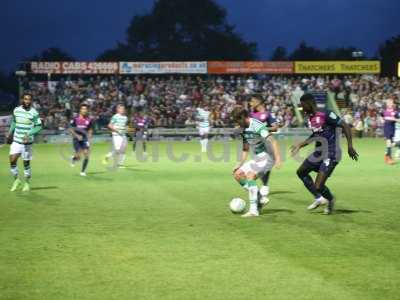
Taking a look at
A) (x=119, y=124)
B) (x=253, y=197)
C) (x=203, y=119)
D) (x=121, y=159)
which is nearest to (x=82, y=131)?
(x=119, y=124)

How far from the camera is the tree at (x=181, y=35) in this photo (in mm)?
78938

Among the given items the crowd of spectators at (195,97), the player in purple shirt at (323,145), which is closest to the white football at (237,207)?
the player in purple shirt at (323,145)

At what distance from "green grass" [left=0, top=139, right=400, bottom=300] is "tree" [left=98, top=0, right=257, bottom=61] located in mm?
64163

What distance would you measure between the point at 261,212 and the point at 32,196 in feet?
18.3

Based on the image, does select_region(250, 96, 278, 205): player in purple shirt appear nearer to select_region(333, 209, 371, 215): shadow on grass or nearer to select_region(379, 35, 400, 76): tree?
select_region(333, 209, 371, 215): shadow on grass

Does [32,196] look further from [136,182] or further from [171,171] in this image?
[171,171]

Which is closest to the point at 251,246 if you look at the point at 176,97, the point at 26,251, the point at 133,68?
the point at 26,251

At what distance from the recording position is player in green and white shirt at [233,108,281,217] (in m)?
11.2

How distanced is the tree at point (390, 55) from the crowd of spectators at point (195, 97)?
1970 centimetres

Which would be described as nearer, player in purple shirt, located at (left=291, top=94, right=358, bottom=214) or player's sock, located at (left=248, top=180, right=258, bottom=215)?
player in purple shirt, located at (left=291, top=94, right=358, bottom=214)

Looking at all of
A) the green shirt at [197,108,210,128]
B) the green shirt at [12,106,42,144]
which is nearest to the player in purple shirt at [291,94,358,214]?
the green shirt at [12,106,42,144]

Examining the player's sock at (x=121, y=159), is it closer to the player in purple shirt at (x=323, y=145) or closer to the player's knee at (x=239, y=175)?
the player's knee at (x=239, y=175)

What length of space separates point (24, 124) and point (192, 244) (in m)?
7.57

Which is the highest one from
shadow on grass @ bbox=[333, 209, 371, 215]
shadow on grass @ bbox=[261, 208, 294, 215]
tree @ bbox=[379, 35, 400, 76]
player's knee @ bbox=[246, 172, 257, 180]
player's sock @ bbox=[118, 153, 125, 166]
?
tree @ bbox=[379, 35, 400, 76]
